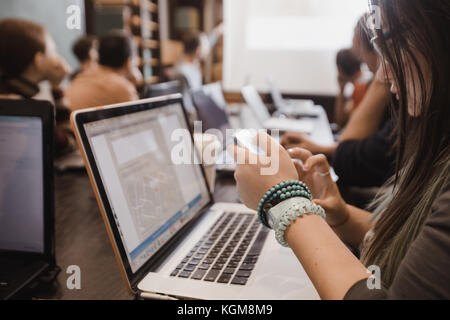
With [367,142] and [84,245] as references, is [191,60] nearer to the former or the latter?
[367,142]

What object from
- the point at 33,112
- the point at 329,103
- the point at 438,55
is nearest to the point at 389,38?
the point at 438,55

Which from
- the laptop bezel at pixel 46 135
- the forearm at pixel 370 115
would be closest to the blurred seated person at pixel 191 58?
the forearm at pixel 370 115

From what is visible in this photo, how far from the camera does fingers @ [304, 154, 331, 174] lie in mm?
734

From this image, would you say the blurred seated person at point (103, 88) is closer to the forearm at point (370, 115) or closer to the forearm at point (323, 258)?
the forearm at point (370, 115)

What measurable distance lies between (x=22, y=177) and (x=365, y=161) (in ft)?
3.49

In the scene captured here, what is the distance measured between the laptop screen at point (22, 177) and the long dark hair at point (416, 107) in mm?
592

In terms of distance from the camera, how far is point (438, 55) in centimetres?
48

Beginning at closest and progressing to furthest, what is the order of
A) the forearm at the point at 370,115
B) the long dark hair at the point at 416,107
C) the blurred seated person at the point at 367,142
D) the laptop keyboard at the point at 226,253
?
the long dark hair at the point at 416,107, the laptop keyboard at the point at 226,253, the blurred seated person at the point at 367,142, the forearm at the point at 370,115

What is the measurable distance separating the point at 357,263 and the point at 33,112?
0.58 meters

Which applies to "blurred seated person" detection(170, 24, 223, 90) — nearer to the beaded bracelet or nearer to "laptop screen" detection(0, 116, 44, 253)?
"laptop screen" detection(0, 116, 44, 253)

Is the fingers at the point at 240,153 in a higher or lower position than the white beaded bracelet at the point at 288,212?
higher

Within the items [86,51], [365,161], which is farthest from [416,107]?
[86,51]

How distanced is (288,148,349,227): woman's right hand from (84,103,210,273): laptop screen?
0.26 metres

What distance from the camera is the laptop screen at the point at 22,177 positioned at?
625 mm
